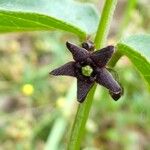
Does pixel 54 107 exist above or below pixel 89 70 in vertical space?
below

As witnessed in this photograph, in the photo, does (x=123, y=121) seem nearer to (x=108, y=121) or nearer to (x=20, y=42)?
(x=108, y=121)

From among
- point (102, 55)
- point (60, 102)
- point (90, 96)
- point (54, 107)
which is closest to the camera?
point (102, 55)

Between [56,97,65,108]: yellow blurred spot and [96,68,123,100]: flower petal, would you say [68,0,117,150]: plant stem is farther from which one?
[56,97,65,108]: yellow blurred spot

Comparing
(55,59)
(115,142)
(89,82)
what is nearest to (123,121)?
(115,142)

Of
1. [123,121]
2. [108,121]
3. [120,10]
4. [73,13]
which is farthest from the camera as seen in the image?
[120,10]

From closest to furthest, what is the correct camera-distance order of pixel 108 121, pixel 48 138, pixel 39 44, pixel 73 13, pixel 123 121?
pixel 73 13 → pixel 48 138 → pixel 123 121 → pixel 108 121 → pixel 39 44

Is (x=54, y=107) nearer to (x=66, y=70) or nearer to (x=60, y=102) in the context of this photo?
(x=60, y=102)

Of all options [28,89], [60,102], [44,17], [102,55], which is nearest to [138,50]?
[102,55]
